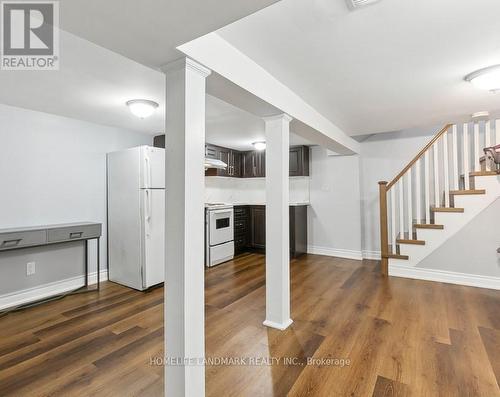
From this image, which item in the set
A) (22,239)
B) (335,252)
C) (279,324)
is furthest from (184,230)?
(335,252)

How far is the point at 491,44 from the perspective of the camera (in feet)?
5.99

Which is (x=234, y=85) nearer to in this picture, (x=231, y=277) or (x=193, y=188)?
(x=193, y=188)

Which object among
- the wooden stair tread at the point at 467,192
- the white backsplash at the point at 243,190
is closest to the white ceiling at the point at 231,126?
the white backsplash at the point at 243,190

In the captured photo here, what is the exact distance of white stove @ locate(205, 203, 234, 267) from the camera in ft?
15.0

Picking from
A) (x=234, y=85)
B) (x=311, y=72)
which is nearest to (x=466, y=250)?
(x=311, y=72)

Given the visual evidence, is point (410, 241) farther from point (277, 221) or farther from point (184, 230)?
point (184, 230)

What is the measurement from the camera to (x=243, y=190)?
6457 millimetres

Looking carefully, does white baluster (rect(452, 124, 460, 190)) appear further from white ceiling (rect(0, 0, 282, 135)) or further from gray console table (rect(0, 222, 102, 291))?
gray console table (rect(0, 222, 102, 291))

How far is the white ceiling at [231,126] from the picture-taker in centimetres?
307

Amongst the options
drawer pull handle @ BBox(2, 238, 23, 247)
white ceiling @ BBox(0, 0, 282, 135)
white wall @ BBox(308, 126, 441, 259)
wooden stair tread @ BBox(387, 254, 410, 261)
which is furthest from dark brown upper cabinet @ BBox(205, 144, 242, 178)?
wooden stair tread @ BBox(387, 254, 410, 261)

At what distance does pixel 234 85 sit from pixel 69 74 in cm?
147

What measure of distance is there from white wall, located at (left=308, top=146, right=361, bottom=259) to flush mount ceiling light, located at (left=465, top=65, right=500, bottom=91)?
2.80 m

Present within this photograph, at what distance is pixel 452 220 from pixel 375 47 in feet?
9.95

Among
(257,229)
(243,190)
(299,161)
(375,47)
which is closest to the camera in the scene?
(375,47)
